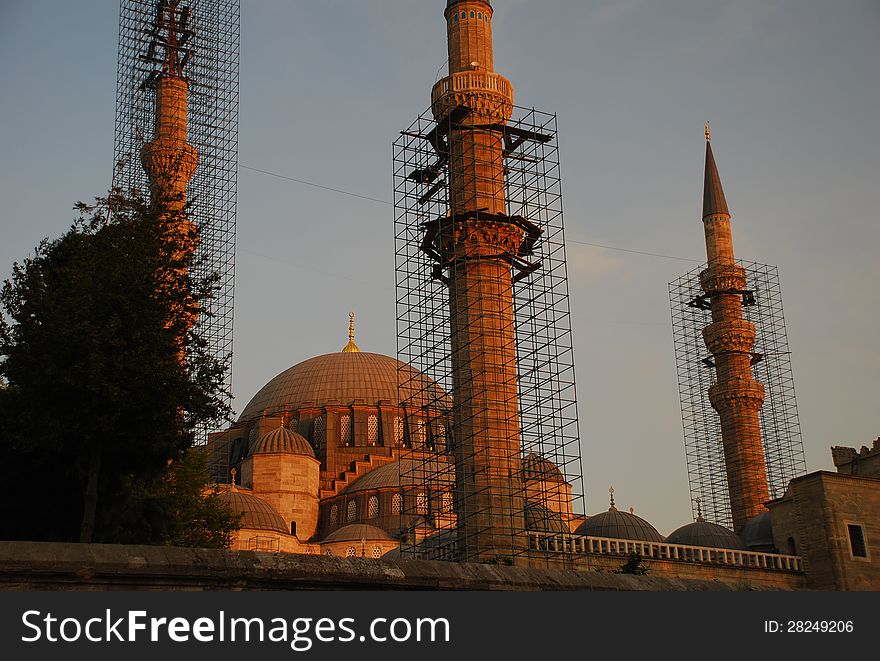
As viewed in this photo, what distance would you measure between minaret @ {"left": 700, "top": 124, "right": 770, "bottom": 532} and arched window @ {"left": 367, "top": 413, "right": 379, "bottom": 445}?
1772 centimetres

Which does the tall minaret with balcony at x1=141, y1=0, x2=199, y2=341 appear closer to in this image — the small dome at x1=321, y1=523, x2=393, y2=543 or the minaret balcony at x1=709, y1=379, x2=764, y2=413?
the small dome at x1=321, y1=523, x2=393, y2=543

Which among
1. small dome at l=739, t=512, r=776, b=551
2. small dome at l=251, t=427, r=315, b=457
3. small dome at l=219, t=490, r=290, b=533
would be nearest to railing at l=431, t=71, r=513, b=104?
small dome at l=739, t=512, r=776, b=551

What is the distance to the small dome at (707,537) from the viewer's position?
117 ft

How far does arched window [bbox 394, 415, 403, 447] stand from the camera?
2153 inches

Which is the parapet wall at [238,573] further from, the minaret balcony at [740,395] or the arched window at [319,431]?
the arched window at [319,431]

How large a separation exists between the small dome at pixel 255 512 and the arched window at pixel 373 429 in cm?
987

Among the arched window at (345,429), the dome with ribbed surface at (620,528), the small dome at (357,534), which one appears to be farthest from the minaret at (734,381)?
the arched window at (345,429)

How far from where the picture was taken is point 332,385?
2251 inches

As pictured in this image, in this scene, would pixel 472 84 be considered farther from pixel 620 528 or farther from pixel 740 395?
pixel 740 395

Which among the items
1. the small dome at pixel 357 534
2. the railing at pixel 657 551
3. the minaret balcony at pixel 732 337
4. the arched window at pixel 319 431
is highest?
the minaret balcony at pixel 732 337

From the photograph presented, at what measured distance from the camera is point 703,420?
46688 millimetres

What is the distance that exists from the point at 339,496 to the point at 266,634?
136ft

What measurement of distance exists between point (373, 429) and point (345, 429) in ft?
4.59

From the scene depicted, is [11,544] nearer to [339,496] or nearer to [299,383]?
[339,496]
